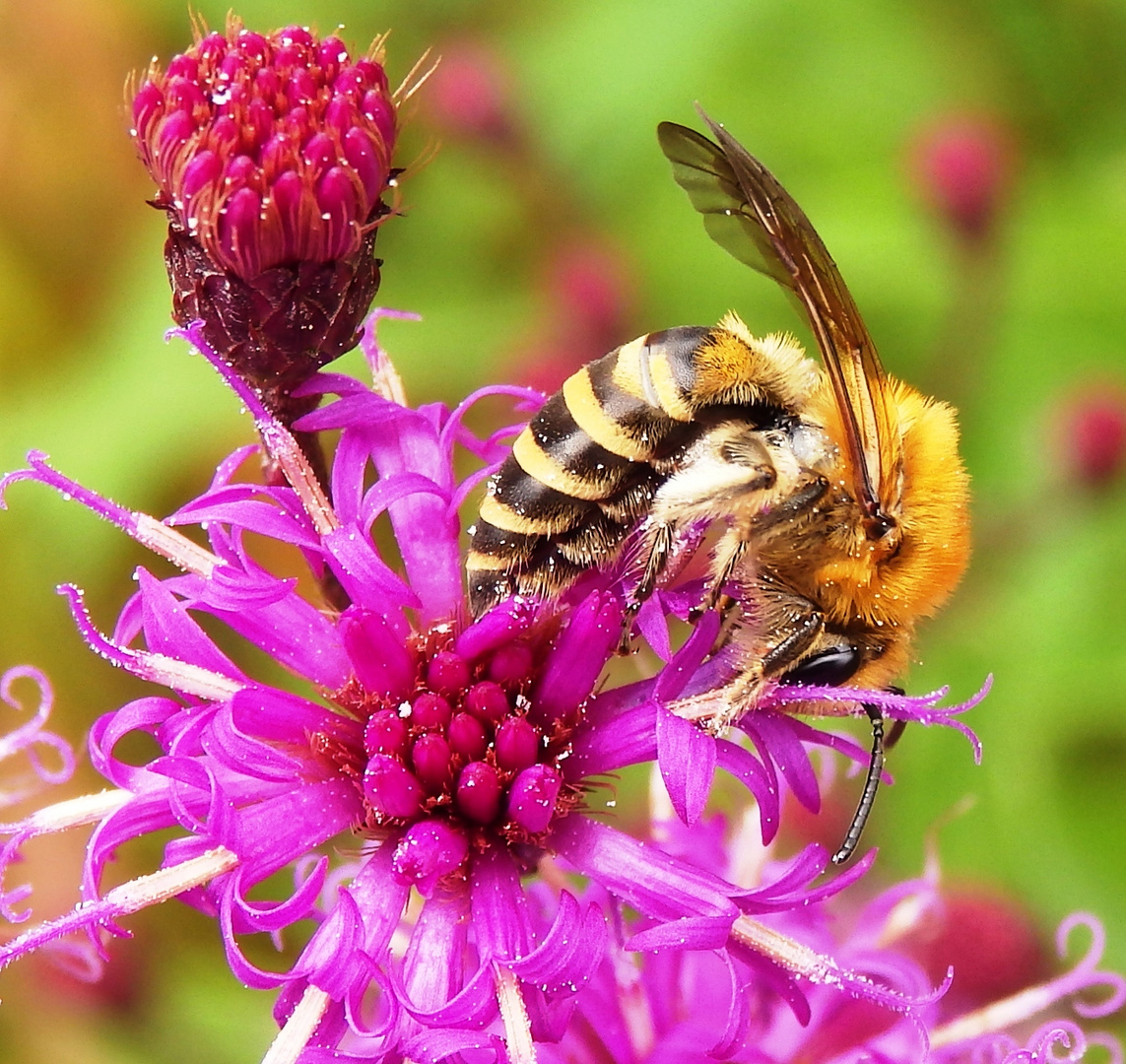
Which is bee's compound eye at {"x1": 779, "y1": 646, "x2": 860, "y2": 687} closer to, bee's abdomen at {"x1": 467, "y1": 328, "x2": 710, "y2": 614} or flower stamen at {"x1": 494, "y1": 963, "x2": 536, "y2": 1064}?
bee's abdomen at {"x1": 467, "y1": 328, "x2": 710, "y2": 614}

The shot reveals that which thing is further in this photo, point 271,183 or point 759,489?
point 759,489

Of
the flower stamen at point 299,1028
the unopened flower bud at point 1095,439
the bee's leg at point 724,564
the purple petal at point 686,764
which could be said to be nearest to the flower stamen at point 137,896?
the flower stamen at point 299,1028

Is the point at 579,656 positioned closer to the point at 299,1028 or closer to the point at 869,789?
the point at 869,789

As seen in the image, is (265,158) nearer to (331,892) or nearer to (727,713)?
(727,713)

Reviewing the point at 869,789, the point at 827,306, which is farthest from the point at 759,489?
the point at 869,789

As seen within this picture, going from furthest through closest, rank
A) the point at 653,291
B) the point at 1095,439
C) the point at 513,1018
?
the point at 653,291
the point at 1095,439
the point at 513,1018

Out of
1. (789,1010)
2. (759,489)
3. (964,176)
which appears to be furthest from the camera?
(964,176)

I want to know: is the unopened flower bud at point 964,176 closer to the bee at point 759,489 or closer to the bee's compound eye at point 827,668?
the bee at point 759,489
